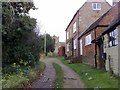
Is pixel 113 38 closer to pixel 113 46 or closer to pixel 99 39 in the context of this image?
pixel 113 46

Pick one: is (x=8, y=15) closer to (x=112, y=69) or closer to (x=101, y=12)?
(x=112, y=69)

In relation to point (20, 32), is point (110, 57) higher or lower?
lower

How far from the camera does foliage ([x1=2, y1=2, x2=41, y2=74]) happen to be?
53.8 ft

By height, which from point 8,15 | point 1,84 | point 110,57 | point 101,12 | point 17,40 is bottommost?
point 1,84

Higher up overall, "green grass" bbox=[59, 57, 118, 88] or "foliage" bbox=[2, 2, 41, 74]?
"foliage" bbox=[2, 2, 41, 74]

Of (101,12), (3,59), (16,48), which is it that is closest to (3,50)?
(3,59)

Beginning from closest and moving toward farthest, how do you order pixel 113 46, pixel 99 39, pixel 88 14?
pixel 113 46 < pixel 99 39 < pixel 88 14

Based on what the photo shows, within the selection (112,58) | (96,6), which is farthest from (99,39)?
(96,6)

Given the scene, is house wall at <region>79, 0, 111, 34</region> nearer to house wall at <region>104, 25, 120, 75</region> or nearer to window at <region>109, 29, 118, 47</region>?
house wall at <region>104, 25, 120, 75</region>

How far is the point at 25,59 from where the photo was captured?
22500mm

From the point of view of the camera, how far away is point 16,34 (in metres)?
19.5

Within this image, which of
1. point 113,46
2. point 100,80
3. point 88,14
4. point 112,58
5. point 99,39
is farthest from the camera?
point 88,14

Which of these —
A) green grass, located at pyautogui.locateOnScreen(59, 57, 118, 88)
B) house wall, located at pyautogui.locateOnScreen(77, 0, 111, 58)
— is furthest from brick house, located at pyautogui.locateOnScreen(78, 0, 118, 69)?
house wall, located at pyautogui.locateOnScreen(77, 0, 111, 58)

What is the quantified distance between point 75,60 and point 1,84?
25.3 m
